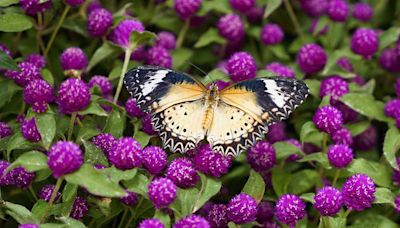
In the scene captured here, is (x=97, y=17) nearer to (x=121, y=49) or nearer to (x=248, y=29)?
(x=121, y=49)

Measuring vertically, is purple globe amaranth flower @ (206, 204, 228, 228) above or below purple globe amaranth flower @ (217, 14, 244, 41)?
below

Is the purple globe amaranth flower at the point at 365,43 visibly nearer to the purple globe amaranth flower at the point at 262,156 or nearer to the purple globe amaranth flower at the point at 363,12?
the purple globe amaranth flower at the point at 363,12

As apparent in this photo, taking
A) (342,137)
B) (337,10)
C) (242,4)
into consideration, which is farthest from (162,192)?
(337,10)

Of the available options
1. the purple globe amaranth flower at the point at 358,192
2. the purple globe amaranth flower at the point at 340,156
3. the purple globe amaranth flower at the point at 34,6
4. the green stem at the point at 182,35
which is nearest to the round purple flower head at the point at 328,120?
the purple globe amaranth flower at the point at 340,156

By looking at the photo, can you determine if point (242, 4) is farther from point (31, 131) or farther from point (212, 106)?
point (31, 131)

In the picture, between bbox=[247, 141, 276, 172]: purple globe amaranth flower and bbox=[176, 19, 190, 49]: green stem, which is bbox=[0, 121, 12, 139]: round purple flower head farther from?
bbox=[176, 19, 190, 49]: green stem

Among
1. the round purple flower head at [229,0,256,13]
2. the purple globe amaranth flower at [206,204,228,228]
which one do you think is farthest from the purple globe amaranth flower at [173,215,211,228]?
the round purple flower head at [229,0,256,13]

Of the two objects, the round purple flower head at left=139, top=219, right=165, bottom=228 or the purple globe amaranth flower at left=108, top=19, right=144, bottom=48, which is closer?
the round purple flower head at left=139, top=219, right=165, bottom=228
